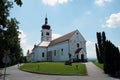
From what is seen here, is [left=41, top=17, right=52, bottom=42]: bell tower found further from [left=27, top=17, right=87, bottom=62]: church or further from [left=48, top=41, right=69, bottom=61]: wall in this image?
[left=48, top=41, right=69, bottom=61]: wall

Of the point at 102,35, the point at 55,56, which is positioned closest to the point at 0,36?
the point at 102,35

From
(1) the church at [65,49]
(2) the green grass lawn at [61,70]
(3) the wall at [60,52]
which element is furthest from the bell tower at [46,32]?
(2) the green grass lawn at [61,70]

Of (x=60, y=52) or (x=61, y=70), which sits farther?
(x=60, y=52)

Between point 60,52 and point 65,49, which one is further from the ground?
point 65,49

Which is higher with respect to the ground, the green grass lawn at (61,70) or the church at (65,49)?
the church at (65,49)

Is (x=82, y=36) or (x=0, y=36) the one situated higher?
(x=82, y=36)

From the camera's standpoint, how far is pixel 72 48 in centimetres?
6234

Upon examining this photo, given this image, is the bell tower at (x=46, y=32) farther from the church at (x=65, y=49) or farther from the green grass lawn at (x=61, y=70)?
the green grass lawn at (x=61, y=70)

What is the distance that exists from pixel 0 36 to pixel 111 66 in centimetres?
1712

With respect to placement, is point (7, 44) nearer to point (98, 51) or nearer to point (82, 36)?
point (98, 51)

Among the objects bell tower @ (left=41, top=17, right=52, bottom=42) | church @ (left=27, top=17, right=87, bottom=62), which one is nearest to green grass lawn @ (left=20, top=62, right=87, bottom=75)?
church @ (left=27, top=17, right=87, bottom=62)

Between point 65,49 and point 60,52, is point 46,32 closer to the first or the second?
point 60,52

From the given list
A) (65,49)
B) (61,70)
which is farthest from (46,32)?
(61,70)

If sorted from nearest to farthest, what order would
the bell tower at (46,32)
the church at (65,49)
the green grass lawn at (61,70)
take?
the green grass lawn at (61,70)
the church at (65,49)
the bell tower at (46,32)
